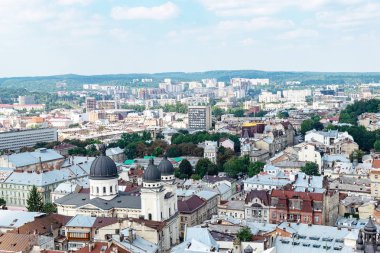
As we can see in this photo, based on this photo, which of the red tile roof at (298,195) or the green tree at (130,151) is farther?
the green tree at (130,151)

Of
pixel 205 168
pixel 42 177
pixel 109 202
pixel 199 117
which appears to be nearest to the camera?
pixel 109 202

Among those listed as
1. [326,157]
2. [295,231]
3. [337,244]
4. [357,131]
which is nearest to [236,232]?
[295,231]

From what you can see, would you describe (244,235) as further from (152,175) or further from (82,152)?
(82,152)

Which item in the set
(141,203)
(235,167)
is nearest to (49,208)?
(141,203)

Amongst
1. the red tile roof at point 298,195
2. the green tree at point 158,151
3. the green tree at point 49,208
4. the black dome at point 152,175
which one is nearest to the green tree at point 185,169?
the green tree at point 158,151

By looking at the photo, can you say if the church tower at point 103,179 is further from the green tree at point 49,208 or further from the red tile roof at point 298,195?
the red tile roof at point 298,195

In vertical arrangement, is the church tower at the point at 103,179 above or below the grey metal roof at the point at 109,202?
above
